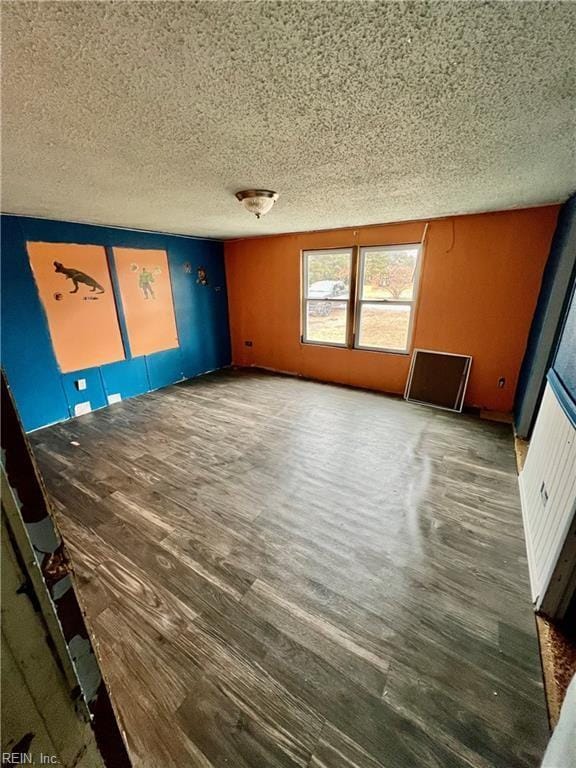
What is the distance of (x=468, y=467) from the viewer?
2650 mm

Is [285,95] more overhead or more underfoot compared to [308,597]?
more overhead

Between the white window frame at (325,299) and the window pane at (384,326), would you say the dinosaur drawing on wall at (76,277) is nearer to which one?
the white window frame at (325,299)

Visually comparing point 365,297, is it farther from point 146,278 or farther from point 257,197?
point 146,278

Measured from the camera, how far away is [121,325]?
407 centimetres

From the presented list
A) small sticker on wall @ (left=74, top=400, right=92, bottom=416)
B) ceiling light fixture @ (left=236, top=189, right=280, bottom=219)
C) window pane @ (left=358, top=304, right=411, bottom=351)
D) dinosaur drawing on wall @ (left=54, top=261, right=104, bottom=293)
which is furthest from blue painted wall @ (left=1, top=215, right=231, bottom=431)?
window pane @ (left=358, top=304, right=411, bottom=351)

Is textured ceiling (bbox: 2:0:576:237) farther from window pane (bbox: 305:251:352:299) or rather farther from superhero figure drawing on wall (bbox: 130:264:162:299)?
window pane (bbox: 305:251:352:299)

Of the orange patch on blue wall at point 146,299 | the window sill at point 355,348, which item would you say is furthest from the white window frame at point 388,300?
the orange patch on blue wall at point 146,299

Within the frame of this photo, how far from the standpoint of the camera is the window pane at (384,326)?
4.05 meters

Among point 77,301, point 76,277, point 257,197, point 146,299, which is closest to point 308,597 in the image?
point 257,197

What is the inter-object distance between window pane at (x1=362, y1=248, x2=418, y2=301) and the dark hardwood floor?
202 centimetres

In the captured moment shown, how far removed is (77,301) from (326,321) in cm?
336

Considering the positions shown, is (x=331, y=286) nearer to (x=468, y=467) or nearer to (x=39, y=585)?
(x=468, y=467)

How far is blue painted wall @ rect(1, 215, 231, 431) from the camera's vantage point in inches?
122

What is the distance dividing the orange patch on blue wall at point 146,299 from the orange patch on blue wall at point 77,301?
0.21 metres
